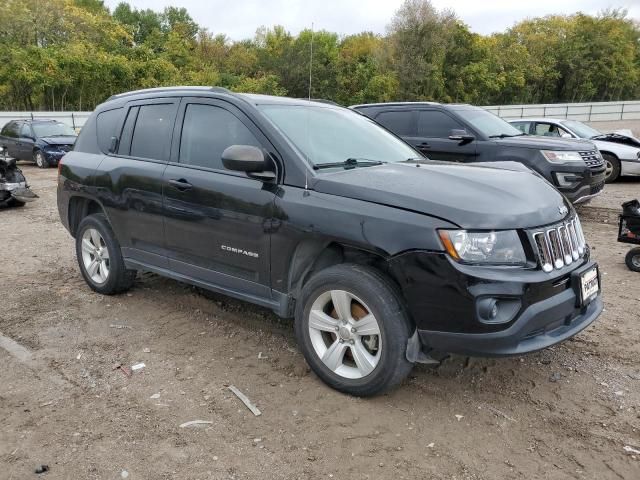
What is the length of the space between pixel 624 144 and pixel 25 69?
28156 mm

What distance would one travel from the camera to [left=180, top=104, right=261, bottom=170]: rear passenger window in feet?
12.9

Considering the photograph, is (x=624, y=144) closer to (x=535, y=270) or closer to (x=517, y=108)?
(x=535, y=270)

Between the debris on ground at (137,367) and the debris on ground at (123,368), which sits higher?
the debris on ground at (137,367)

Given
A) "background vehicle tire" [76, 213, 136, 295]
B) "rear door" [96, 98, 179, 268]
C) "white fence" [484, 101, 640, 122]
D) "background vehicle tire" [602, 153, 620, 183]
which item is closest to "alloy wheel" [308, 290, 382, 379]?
"rear door" [96, 98, 179, 268]

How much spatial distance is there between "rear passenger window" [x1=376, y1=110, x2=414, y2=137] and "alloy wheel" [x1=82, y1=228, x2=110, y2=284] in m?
5.55

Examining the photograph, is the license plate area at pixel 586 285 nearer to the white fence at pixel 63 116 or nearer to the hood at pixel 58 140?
the hood at pixel 58 140

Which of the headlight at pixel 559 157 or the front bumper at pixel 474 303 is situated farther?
the headlight at pixel 559 157

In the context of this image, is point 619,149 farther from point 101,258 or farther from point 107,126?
point 101,258

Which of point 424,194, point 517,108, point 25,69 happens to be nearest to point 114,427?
point 424,194

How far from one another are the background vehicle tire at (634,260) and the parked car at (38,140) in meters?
15.6

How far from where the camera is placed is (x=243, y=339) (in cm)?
421

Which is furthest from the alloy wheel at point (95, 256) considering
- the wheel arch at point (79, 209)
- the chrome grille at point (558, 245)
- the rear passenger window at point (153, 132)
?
the chrome grille at point (558, 245)

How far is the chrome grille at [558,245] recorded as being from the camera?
305 centimetres

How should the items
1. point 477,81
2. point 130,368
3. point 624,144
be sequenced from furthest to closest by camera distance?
point 477,81 → point 624,144 → point 130,368
